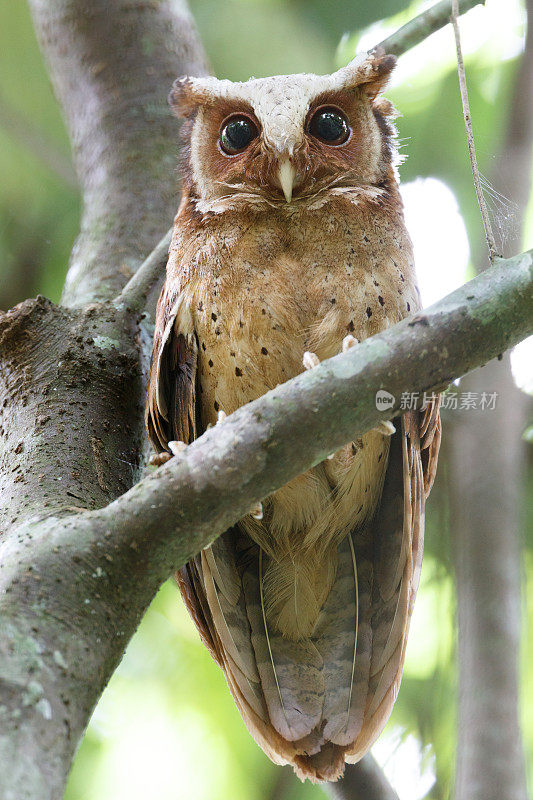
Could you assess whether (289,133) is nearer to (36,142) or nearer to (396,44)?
(396,44)

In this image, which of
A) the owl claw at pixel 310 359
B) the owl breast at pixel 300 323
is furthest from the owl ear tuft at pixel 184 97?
the owl claw at pixel 310 359

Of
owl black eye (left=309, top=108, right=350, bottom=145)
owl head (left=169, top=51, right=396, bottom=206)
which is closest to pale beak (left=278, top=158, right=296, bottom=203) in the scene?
owl head (left=169, top=51, right=396, bottom=206)

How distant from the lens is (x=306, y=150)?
2.63m

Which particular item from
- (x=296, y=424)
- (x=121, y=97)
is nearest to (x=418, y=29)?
(x=121, y=97)

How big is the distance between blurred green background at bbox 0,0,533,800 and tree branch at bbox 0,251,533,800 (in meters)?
1.30

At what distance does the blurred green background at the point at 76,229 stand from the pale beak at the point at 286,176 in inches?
26.9

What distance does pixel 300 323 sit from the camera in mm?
2557

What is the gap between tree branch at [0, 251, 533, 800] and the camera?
5.01 feet

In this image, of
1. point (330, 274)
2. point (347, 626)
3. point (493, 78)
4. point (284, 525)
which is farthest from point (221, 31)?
point (347, 626)

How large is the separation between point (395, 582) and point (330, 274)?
1011 millimetres

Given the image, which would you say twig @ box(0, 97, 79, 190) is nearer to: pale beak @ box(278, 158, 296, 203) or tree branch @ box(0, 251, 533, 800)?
pale beak @ box(278, 158, 296, 203)

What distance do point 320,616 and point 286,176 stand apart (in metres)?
1.43

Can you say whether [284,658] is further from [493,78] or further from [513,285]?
[493,78]

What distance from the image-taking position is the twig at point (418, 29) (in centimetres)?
286
